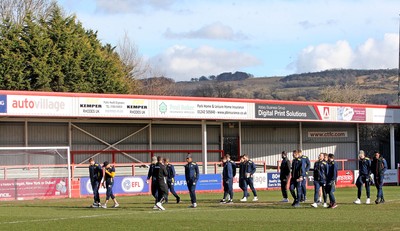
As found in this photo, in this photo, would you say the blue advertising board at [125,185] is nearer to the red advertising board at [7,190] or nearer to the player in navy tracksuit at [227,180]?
the red advertising board at [7,190]

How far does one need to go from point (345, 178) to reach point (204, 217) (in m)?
24.8

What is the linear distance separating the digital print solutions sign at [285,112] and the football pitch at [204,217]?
14250 millimetres

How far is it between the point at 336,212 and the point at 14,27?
123 ft

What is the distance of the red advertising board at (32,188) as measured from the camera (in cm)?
3238

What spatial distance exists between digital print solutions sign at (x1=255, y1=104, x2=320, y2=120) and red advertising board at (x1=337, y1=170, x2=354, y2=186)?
3.54m

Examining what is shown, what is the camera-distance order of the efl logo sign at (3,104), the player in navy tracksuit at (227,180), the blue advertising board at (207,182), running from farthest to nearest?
the blue advertising board at (207,182) < the efl logo sign at (3,104) < the player in navy tracksuit at (227,180)

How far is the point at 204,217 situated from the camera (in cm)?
2194

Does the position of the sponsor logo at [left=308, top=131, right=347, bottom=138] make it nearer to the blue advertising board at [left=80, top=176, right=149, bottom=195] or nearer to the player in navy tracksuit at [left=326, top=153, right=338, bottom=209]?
the blue advertising board at [left=80, top=176, right=149, bottom=195]

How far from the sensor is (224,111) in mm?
41031

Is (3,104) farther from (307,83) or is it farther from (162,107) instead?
(307,83)

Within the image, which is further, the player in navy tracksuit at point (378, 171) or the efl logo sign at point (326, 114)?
the efl logo sign at point (326, 114)

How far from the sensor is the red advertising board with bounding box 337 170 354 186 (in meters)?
44.8

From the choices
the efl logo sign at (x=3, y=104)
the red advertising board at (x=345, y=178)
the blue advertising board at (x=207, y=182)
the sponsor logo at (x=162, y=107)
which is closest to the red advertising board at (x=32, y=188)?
the efl logo sign at (x=3, y=104)

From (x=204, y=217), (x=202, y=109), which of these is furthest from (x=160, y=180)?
(x=202, y=109)
